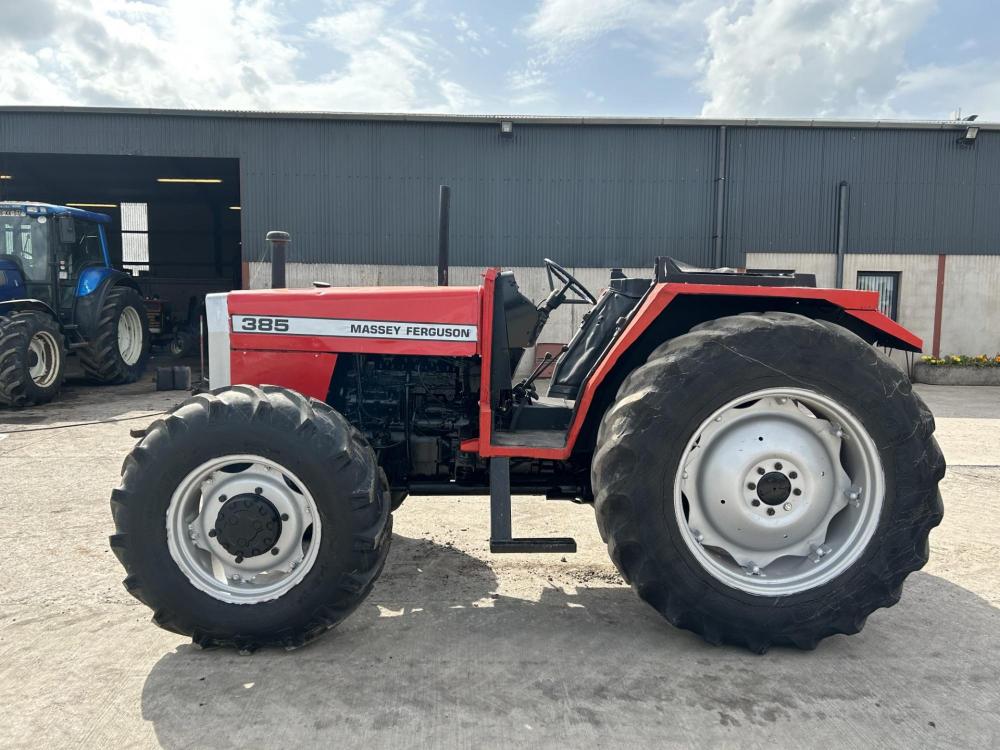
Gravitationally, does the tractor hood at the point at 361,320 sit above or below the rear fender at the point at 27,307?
below

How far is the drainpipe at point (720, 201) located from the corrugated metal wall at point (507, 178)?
100 millimetres

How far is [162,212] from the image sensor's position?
23531 mm

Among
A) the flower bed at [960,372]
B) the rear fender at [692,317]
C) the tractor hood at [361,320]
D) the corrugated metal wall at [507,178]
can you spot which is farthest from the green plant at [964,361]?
the tractor hood at [361,320]

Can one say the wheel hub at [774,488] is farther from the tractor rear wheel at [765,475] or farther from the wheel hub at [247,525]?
the wheel hub at [247,525]

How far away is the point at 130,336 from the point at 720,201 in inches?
436

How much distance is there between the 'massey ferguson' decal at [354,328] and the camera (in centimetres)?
314

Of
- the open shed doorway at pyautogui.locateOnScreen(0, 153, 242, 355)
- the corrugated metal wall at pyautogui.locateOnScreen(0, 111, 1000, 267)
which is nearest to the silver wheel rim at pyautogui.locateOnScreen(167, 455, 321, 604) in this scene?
the corrugated metal wall at pyautogui.locateOnScreen(0, 111, 1000, 267)

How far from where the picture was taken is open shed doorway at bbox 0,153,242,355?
16.5m

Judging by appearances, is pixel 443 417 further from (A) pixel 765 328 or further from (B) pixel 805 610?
(B) pixel 805 610

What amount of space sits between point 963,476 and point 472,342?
4.84m

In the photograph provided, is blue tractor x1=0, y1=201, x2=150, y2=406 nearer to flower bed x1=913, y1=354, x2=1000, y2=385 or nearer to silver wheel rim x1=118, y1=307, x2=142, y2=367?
silver wheel rim x1=118, y1=307, x2=142, y2=367

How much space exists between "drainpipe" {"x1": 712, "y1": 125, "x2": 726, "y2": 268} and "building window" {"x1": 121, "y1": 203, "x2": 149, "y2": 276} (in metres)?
20.1

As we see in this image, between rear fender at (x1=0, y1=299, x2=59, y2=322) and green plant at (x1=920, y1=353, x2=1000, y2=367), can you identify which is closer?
rear fender at (x1=0, y1=299, x2=59, y2=322)

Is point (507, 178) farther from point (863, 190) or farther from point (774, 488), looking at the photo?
point (774, 488)
